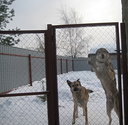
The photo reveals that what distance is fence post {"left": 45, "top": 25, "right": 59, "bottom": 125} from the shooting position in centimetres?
460

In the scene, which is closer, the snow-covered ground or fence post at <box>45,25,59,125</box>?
fence post at <box>45,25,59,125</box>

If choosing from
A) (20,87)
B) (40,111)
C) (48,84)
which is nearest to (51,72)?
(48,84)

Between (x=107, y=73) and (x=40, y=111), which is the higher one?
(x=107, y=73)

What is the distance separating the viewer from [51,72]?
4645 mm

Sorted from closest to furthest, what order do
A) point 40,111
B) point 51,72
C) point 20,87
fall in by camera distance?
point 51,72, point 40,111, point 20,87

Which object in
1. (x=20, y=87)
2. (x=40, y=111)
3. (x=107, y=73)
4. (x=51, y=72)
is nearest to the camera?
(x=51, y=72)

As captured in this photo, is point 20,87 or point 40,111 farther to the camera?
point 20,87

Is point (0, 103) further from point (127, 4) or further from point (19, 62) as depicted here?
point (127, 4)

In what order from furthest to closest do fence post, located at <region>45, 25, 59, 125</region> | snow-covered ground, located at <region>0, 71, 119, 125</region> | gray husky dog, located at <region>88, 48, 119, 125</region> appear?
snow-covered ground, located at <region>0, 71, 119, 125</region> < gray husky dog, located at <region>88, 48, 119, 125</region> < fence post, located at <region>45, 25, 59, 125</region>

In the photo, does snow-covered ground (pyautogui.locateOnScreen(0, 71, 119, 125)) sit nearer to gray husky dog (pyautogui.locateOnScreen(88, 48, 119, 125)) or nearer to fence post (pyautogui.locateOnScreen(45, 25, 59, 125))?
gray husky dog (pyautogui.locateOnScreen(88, 48, 119, 125))

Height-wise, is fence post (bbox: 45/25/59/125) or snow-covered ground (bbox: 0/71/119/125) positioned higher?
fence post (bbox: 45/25/59/125)

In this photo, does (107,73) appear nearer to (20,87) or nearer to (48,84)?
(48,84)

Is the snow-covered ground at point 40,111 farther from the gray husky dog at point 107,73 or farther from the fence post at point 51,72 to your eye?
the fence post at point 51,72

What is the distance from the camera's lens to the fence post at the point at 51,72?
460 cm
